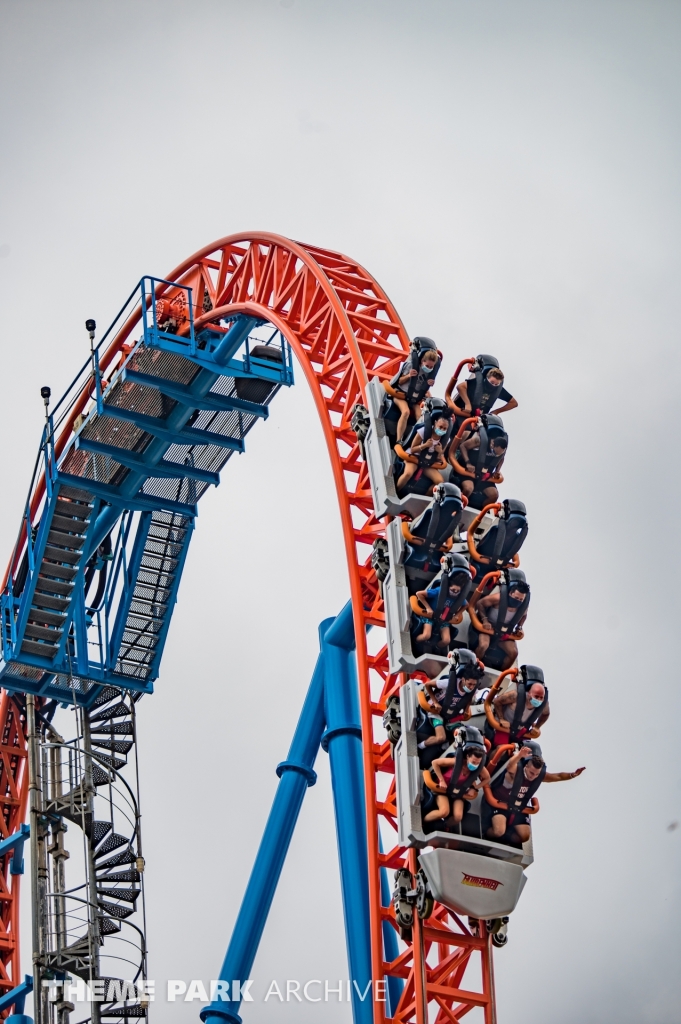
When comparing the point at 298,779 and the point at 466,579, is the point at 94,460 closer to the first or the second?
the point at 298,779

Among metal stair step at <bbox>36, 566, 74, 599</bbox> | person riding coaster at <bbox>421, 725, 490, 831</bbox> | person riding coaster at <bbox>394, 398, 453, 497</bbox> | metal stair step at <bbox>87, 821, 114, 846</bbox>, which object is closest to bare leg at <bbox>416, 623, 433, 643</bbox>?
person riding coaster at <bbox>421, 725, 490, 831</bbox>

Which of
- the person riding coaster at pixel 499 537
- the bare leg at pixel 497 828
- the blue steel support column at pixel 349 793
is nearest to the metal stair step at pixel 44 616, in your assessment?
the blue steel support column at pixel 349 793

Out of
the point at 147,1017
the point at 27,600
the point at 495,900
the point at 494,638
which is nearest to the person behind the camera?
the point at 495,900

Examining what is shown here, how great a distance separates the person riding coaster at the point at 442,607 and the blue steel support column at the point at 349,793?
2.10 meters

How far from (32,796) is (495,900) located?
8.39 metres

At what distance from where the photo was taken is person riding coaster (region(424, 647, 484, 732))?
45.5 ft

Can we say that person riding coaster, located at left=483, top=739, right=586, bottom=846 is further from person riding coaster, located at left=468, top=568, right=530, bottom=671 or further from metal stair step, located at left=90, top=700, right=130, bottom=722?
metal stair step, located at left=90, top=700, right=130, bottom=722

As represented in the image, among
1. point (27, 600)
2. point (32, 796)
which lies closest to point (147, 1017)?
point (32, 796)

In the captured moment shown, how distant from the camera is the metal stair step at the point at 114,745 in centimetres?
2189

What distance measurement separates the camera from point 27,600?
2131cm

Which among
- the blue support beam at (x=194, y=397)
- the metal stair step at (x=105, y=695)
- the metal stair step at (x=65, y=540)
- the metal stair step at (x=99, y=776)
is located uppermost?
the blue support beam at (x=194, y=397)

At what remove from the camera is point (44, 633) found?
70.7ft

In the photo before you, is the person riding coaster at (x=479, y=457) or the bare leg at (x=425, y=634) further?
the person riding coaster at (x=479, y=457)

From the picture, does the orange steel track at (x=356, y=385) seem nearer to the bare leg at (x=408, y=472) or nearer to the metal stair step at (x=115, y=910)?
the bare leg at (x=408, y=472)
